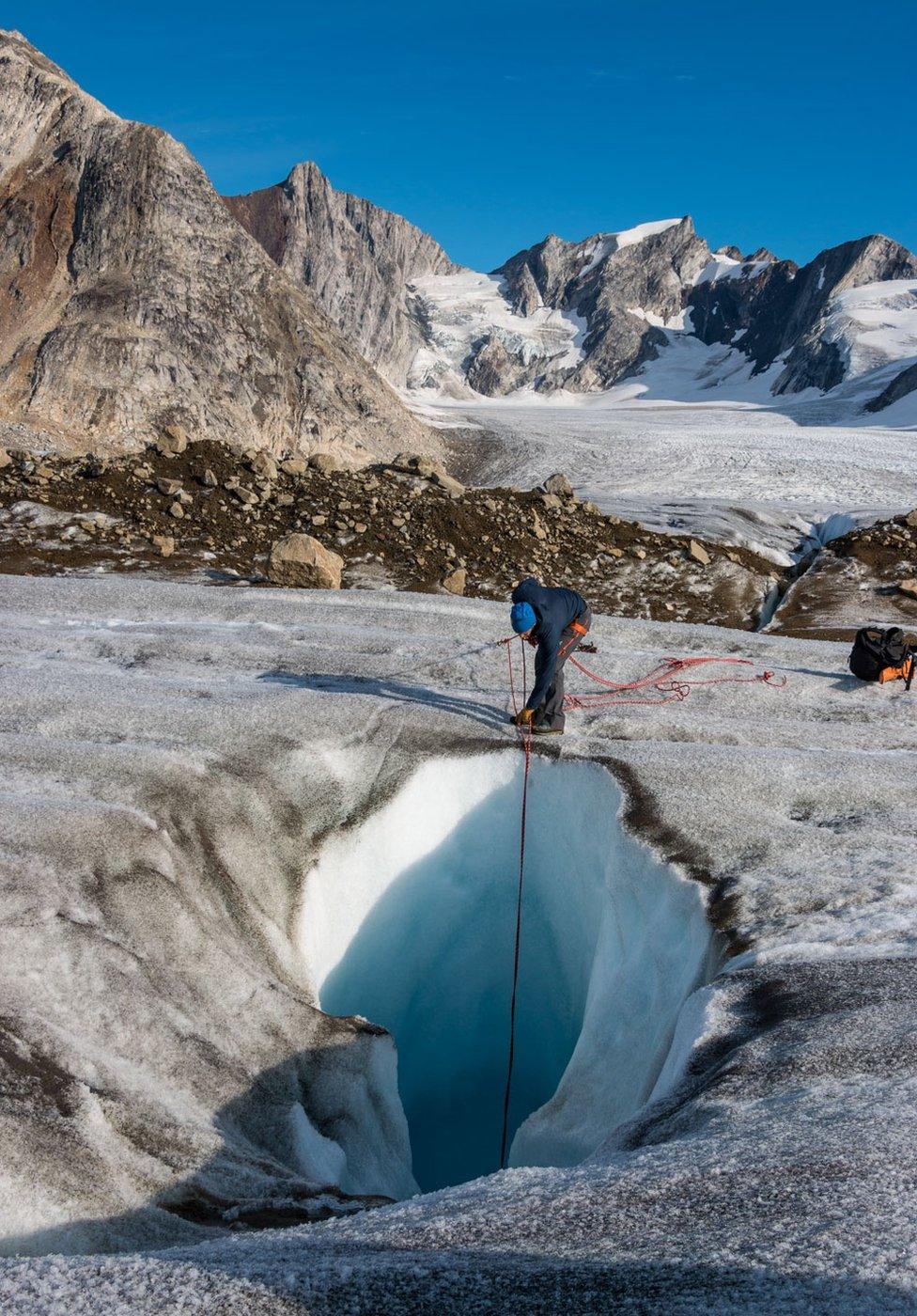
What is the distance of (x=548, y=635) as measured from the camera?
10.9 m

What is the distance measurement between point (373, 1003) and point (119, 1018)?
13.4 feet

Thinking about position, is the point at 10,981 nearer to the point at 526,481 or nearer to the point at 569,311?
the point at 526,481

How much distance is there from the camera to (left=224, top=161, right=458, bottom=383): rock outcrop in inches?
5143

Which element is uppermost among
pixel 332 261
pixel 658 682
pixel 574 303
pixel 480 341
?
pixel 574 303

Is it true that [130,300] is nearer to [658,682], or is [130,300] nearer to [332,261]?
[658,682]

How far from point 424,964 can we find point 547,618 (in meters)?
3.98

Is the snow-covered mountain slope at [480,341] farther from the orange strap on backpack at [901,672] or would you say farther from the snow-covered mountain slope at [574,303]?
the orange strap on backpack at [901,672]

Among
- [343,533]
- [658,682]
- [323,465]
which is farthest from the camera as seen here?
[323,465]

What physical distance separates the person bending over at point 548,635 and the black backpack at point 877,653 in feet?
14.5

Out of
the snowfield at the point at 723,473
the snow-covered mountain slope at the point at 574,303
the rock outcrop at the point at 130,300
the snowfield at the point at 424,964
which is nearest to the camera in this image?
the snowfield at the point at 424,964

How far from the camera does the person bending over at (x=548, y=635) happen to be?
1067cm

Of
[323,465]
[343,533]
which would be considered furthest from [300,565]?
[323,465]

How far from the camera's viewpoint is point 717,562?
24.7 meters

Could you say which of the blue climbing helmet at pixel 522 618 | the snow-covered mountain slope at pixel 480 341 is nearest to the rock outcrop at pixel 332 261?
the snow-covered mountain slope at pixel 480 341
